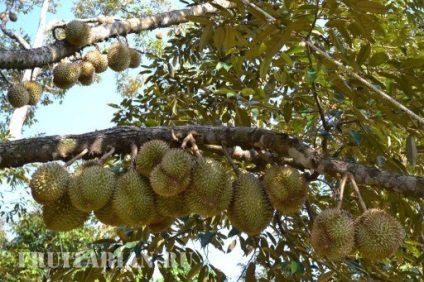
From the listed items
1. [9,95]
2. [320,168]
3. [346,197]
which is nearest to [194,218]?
[346,197]

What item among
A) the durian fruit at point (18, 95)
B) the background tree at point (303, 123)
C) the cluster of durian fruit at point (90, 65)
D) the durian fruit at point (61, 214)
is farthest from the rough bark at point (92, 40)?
the durian fruit at point (61, 214)

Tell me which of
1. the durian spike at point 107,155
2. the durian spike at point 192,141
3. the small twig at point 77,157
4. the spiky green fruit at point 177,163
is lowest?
the small twig at point 77,157

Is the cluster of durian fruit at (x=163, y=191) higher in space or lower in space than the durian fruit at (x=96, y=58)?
higher

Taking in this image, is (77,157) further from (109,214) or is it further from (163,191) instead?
(163,191)

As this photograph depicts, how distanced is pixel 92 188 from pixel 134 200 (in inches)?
5.3

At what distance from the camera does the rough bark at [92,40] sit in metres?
2.74

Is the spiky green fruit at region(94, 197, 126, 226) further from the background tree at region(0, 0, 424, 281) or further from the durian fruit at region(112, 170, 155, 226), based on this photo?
the background tree at region(0, 0, 424, 281)

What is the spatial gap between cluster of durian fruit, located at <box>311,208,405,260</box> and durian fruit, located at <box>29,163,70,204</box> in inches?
32.5

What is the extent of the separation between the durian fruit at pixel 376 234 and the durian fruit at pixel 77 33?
2290mm

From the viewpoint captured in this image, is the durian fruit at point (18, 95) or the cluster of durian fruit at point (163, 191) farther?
the durian fruit at point (18, 95)

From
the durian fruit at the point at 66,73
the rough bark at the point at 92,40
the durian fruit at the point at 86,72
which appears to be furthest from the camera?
the durian fruit at the point at 86,72

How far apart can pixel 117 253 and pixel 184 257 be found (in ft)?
1.17

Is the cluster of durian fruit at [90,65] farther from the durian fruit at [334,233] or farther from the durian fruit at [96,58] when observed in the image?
the durian fruit at [334,233]

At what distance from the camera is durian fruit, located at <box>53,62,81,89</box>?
135 inches
